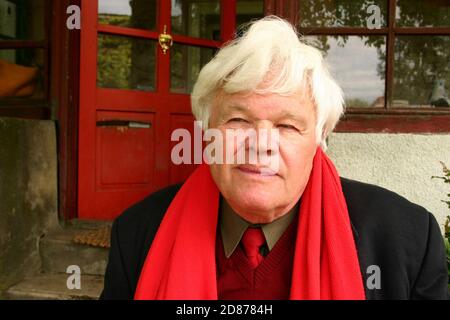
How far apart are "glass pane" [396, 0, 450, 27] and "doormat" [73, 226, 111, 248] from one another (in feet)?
7.75

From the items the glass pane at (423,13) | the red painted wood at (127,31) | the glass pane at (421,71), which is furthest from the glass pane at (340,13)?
the red painted wood at (127,31)

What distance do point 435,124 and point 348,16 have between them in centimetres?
91

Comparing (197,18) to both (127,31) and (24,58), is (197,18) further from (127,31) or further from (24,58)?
(24,58)

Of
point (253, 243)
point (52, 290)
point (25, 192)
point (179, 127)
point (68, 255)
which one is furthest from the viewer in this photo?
point (179, 127)

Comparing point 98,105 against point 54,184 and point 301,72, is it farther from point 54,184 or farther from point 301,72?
point 301,72

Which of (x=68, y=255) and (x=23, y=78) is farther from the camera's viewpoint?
(x=23, y=78)

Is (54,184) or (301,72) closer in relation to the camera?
(301,72)

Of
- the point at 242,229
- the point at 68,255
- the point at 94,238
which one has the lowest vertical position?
the point at 68,255

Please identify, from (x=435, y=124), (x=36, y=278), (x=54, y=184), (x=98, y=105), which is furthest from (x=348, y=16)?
(x=36, y=278)

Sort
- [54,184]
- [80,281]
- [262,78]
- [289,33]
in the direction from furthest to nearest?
[54,184]
[80,281]
[289,33]
[262,78]

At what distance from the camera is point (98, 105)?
349 cm

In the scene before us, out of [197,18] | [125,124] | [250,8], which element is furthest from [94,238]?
[250,8]

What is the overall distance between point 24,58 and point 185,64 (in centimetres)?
119

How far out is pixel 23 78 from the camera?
3.56 metres
